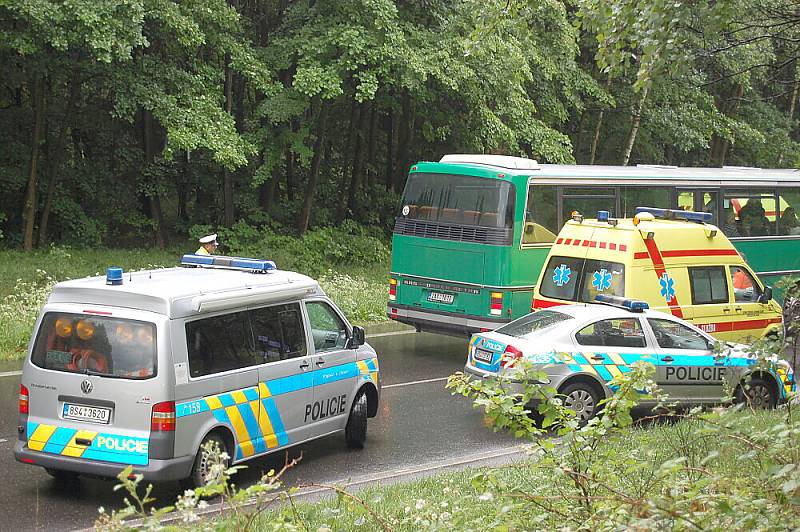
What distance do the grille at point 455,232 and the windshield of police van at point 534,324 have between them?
3.74 metres

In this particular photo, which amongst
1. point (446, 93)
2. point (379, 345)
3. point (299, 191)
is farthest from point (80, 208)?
point (379, 345)

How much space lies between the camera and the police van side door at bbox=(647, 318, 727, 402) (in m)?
12.7

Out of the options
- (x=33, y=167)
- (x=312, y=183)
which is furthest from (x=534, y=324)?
(x=312, y=183)

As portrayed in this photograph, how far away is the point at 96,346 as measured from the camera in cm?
874

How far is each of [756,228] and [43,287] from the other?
549 inches

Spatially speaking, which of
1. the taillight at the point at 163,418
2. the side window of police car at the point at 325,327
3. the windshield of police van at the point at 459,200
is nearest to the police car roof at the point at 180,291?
the side window of police car at the point at 325,327

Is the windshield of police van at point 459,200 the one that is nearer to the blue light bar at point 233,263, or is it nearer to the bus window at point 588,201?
the bus window at point 588,201

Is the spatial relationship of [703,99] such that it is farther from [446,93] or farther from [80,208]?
[80,208]

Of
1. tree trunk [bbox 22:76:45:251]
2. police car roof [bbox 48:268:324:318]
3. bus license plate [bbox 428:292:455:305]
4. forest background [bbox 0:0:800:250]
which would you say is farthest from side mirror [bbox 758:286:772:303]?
tree trunk [bbox 22:76:45:251]

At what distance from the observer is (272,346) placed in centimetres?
986

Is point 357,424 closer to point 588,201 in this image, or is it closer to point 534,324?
point 534,324

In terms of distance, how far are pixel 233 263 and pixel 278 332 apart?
1.06 metres

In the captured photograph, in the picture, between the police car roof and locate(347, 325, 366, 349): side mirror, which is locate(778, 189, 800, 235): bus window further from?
the police car roof

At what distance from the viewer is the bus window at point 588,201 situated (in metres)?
17.8
